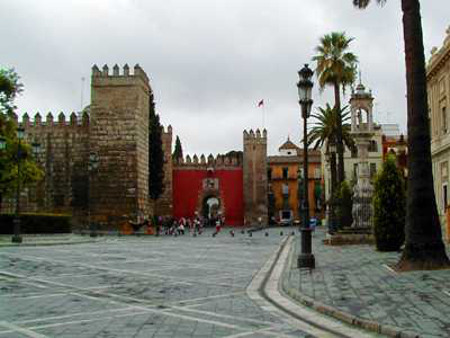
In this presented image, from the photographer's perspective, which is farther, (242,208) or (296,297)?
(242,208)

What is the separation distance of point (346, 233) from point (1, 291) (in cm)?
1686

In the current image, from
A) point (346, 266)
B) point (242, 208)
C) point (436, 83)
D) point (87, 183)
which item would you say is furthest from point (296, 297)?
point (242, 208)

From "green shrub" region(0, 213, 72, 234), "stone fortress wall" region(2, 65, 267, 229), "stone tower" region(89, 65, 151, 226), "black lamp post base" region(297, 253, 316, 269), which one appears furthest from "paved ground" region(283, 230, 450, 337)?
"stone tower" region(89, 65, 151, 226)

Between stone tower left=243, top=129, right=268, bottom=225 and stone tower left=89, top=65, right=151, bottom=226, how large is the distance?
62.4 ft

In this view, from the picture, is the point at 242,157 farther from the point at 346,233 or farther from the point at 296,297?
the point at 296,297

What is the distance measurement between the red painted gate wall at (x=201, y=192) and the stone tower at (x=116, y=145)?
17960 millimetres

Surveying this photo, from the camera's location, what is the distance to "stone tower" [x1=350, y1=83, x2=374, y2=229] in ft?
82.6

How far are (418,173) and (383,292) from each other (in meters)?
3.67

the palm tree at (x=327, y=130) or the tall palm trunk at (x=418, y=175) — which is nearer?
the tall palm trunk at (x=418, y=175)

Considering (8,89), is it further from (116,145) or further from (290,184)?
(290,184)

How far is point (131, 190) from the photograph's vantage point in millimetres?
41250

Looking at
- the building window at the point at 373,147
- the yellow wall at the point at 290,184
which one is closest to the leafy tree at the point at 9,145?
the building window at the point at 373,147

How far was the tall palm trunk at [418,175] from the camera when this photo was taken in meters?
11.2

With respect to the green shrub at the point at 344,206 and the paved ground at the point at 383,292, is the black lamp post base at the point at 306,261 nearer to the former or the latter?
the paved ground at the point at 383,292
